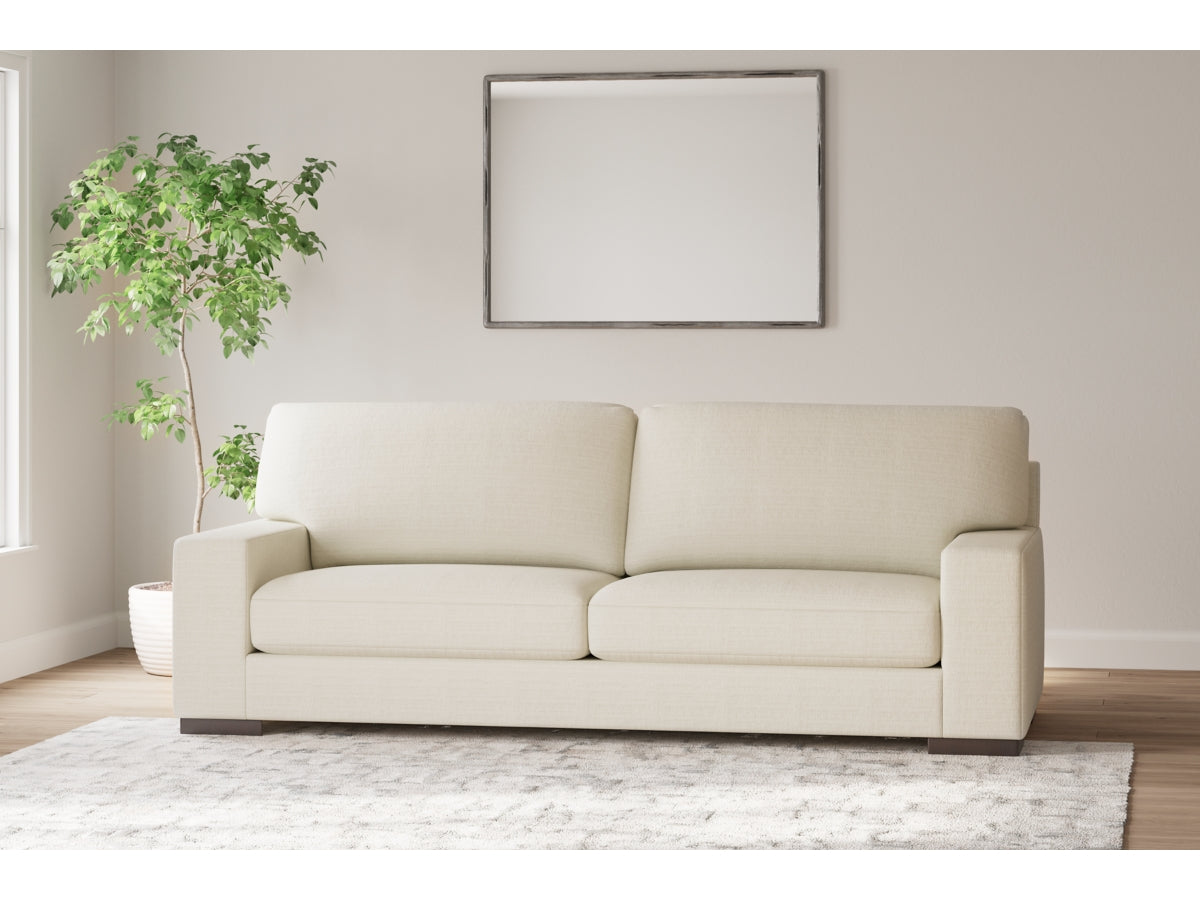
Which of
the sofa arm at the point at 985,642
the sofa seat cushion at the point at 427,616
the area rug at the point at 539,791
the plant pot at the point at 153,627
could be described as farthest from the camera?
the plant pot at the point at 153,627

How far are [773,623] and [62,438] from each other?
2.78 metres

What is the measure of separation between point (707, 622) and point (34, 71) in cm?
298

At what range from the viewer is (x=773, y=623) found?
12.1 feet

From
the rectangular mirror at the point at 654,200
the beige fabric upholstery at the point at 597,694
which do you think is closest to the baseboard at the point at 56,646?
the beige fabric upholstery at the point at 597,694

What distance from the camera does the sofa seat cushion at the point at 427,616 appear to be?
12.4 feet

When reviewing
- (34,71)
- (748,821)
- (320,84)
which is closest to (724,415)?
(748,821)

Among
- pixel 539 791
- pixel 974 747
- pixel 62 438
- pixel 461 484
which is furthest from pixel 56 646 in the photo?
pixel 974 747

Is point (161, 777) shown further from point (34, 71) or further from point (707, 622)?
point (34, 71)

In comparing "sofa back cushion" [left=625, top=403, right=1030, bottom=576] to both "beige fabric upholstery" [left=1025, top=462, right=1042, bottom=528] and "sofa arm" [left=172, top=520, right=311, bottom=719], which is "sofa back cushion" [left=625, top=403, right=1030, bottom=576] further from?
"sofa arm" [left=172, top=520, right=311, bottom=719]

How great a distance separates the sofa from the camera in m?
3.67

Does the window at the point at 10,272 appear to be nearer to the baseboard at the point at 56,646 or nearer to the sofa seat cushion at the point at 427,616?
the baseboard at the point at 56,646

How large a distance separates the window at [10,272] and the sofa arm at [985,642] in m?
3.06

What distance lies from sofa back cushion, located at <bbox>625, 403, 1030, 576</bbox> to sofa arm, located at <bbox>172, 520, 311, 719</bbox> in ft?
3.45

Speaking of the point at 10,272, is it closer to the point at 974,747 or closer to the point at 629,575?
the point at 629,575
